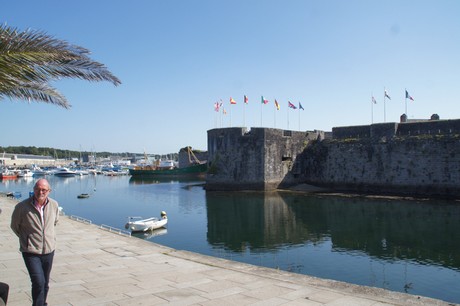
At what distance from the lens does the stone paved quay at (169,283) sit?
19.1 ft

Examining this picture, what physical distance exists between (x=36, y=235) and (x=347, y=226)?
15825mm

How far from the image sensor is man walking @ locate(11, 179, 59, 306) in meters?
4.62

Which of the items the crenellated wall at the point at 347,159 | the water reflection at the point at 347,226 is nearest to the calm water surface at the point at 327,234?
the water reflection at the point at 347,226

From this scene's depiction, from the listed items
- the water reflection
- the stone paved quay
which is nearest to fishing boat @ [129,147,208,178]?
the water reflection

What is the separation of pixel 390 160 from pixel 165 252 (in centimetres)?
2469

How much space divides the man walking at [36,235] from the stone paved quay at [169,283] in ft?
3.78

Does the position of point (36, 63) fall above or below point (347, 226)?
above

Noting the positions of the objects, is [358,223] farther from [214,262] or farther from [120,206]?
[120,206]

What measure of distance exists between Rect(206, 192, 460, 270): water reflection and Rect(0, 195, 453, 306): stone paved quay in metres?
6.20

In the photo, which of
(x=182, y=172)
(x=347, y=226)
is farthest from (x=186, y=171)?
(x=347, y=226)

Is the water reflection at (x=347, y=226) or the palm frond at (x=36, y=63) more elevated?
the palm frond at (x=36, y=63)

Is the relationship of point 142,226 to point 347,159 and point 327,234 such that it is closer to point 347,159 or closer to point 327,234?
point 327,234

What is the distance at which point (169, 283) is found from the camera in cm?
682

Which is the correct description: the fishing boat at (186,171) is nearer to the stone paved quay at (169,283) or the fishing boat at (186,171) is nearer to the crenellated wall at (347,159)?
the crenellated wall at (347,159)
